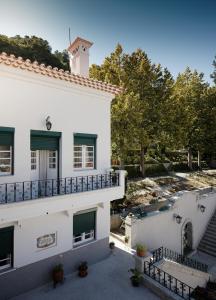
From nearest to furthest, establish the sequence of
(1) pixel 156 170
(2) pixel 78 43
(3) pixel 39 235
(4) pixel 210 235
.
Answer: (3) pixel 39 235, (2) pixel 78 43, (4) pixel 210 235, (1) pixel 156 170

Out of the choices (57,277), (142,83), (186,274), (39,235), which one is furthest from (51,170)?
(142,83)

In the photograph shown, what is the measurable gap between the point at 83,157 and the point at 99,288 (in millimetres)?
6039

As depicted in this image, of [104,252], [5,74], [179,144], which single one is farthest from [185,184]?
[5,74]

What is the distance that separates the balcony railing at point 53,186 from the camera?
8.57 meters

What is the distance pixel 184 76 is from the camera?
36.9 meters

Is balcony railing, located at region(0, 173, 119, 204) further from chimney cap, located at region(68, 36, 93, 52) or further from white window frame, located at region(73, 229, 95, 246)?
chimney cap, located at region(68, 36, 93, 52)

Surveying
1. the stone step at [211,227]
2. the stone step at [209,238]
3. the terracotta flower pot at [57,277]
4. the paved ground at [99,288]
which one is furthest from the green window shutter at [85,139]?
the stone step at [211,227]

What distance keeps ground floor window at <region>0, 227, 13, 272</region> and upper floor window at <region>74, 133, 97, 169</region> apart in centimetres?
404

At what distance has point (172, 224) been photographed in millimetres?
16844

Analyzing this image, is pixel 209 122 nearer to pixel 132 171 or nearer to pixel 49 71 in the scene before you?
pixel 132 171

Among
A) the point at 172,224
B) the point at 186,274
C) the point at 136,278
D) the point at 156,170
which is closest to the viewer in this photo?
the point at 136,278

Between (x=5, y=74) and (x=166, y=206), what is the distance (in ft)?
44.8

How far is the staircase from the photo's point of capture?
63.1 feet

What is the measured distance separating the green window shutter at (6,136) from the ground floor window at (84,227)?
4.80 m
